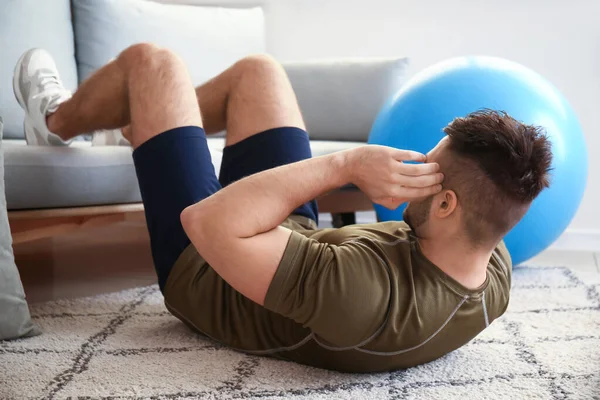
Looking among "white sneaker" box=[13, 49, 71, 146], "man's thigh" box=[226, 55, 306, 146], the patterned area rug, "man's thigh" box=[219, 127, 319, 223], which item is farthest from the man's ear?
"white sneaker" box=[13, 49, 71, 146]

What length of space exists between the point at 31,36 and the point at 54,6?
182mm

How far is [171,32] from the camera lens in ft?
9.06

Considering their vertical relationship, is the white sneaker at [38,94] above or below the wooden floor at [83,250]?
above

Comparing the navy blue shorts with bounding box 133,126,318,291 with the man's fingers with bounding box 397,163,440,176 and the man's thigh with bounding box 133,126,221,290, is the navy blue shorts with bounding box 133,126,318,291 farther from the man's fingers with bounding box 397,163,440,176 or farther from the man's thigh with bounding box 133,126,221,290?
the man's fingers with bounding box 397,163,440,176

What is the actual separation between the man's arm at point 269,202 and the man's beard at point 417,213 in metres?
0.06

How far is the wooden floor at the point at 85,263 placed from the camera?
190 centimetres

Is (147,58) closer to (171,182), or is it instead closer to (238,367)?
(171,182)

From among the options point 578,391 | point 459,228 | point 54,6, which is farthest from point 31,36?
point 578,391

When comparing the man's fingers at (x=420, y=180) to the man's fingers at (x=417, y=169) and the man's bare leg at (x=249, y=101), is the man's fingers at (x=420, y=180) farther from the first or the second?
the man's bare leg at (x=249, y=101)

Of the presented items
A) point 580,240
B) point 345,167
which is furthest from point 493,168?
point 580,240

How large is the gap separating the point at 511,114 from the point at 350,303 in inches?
35.5

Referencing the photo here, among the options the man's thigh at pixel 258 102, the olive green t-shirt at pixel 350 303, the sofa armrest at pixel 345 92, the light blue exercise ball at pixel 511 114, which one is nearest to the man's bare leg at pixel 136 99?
the man's thigh at pixel 258 102

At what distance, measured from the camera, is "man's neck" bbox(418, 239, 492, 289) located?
1.05 m

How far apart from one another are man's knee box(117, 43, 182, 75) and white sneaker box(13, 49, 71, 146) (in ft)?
0.94
